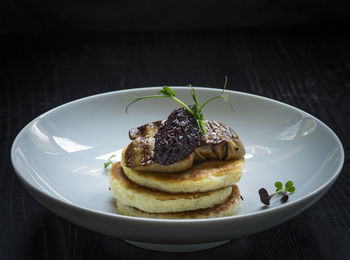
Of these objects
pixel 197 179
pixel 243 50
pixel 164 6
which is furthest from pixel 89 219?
pixel 164 6

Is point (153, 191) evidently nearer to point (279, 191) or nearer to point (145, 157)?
point (145, 157)

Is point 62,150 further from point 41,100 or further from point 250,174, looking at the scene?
point 41,100

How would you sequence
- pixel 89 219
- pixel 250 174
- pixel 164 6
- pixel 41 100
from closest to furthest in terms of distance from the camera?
pixel 89 219
pixel 250 174
pixel 41 100
pixel 164 6

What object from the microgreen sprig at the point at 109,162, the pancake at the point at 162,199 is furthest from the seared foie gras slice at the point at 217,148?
the microgreen sprig at the point at 109,162

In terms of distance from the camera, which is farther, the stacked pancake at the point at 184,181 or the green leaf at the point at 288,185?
the green leaf at the point at 288,185

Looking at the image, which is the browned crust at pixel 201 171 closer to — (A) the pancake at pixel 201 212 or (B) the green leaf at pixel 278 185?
(A) the pancake at pixel 201 212

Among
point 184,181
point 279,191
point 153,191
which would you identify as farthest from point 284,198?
point 153,191

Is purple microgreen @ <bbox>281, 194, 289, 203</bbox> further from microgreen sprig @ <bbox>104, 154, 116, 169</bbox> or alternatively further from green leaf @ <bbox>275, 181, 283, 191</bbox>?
microgreen sprig @ <bbox>104, 154, 116, 169</bbox>

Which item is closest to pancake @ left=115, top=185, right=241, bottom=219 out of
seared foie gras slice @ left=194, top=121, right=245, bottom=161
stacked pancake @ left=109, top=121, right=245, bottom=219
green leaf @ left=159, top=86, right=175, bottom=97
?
stacked pancake @ left=109, top=121, right=245, bottom=219
